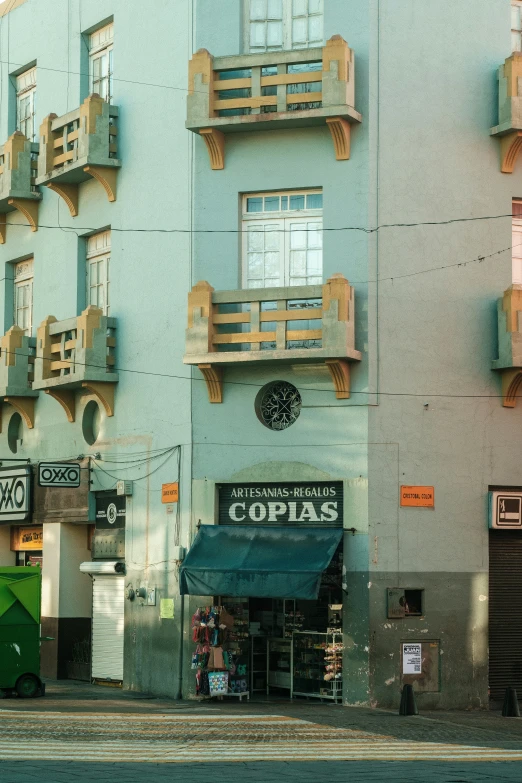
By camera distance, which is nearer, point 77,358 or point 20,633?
point 20,633

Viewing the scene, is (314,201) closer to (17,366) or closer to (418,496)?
(418,496)

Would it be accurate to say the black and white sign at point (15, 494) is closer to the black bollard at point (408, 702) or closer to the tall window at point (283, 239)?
the tall window at point (283, 239)

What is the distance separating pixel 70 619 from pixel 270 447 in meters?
7.61

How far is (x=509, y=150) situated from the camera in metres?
25.3

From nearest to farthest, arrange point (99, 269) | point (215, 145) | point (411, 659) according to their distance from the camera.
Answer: point (411, 659)
point (215, 145)
point (99, 269)

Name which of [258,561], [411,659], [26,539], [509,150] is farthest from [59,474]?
[509,150]

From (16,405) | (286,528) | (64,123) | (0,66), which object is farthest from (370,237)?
(0,66)

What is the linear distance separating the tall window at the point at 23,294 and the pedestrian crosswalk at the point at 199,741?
12.3 m

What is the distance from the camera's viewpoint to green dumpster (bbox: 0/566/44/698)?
24891mm

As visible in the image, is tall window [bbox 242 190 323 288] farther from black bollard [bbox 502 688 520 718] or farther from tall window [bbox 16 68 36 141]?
tall window [bbox 16 68 36 141]

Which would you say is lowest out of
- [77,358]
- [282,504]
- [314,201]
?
[282,504]

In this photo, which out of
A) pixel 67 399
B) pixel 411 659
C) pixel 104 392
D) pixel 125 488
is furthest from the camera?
pixel 67 399

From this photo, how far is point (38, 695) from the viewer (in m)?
25.4

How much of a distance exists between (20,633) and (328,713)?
6.49 meters
